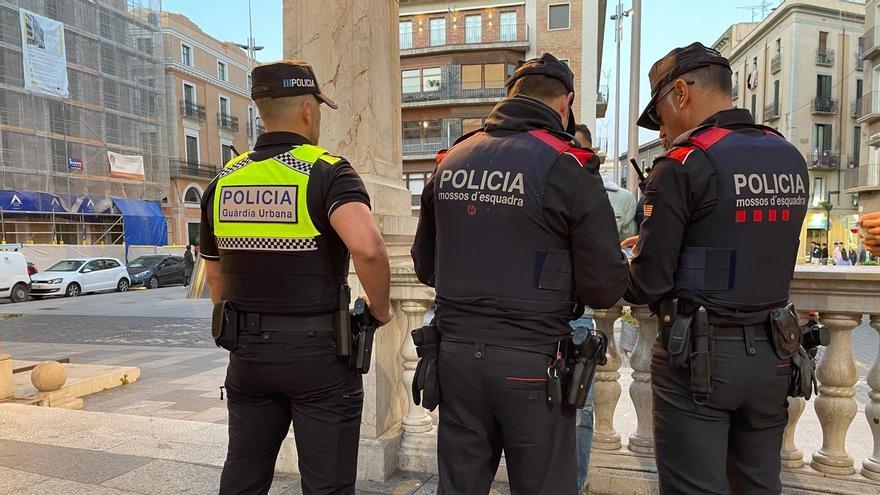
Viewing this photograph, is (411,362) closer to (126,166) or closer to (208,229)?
(208,229)

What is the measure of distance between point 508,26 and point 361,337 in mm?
36408

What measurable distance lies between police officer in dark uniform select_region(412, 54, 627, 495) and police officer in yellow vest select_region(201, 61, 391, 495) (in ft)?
1.32

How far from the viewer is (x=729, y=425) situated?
193 centimetres

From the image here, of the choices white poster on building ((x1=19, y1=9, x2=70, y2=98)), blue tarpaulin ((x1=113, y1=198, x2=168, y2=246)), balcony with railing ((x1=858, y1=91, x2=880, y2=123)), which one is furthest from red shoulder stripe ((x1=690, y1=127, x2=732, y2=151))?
balcony with railing ((x1=858, y1=91, x2=880, y2=123))

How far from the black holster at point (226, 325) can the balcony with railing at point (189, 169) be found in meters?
38.1

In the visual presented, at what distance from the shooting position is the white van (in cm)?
1767

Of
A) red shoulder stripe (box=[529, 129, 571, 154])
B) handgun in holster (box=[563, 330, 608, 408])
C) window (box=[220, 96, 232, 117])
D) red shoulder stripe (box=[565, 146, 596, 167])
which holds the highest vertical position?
window (box=[220, 96, 232, 117])

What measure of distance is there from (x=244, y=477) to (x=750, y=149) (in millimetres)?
2259

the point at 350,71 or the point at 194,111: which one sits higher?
the point at 194,111

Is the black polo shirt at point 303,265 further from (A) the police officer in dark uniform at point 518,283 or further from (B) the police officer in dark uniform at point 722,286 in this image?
(B) the police officer in dark uniform at point 722,286

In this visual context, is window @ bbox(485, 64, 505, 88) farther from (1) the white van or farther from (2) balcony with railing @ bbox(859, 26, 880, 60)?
(1) the white van

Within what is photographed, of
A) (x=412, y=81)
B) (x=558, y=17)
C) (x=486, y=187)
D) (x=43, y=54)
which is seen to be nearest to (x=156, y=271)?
(x=43, y=54)

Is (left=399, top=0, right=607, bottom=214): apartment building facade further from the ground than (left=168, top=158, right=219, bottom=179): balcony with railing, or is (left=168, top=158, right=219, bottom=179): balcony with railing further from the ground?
(left=399, top=0, right=607, bottom=214): apartment building facade

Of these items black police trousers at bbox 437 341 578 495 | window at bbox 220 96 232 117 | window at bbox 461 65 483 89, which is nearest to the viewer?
black police trousers at bbox 437 341 578 495
